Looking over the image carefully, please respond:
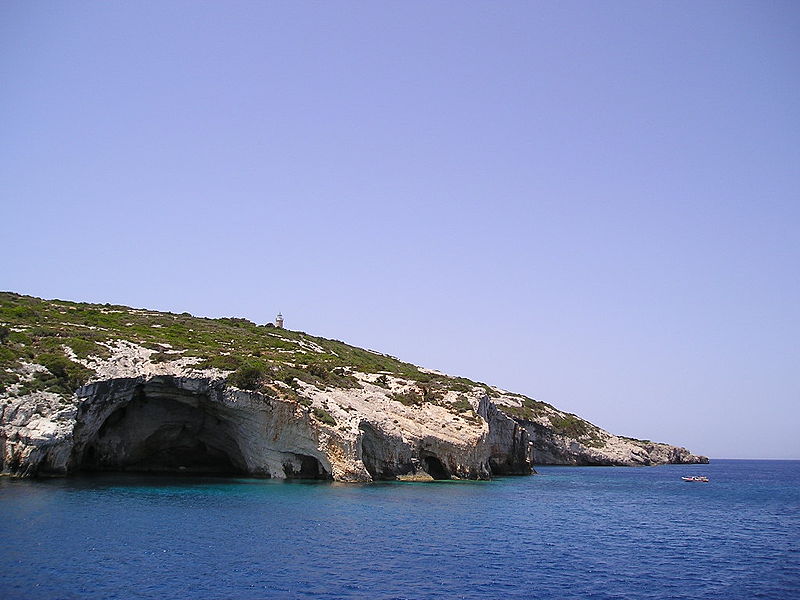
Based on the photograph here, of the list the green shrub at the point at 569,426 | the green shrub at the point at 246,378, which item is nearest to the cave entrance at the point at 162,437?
the green shrub at the point at 246,378

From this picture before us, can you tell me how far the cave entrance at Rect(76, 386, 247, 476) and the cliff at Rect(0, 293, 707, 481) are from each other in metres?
0.11

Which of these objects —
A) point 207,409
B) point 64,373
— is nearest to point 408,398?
point 207,409

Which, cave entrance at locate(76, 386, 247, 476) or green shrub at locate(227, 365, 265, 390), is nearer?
green shrub at locate(227, 365, 265, 390)

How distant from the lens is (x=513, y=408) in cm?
9194

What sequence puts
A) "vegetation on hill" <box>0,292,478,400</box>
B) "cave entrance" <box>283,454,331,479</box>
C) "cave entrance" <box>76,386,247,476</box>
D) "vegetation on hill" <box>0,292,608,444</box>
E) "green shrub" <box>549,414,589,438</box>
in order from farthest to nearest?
"green shrub" <box>549,414,589,438</box> → "cave entrance" <box>76,386,247,476</box> → "cave entrance" <box>283,454,331,479</box> → "vegetation on hill" <box>0,292,478,400</box> → "vegetation on hill" <box>0,292,608,444</box>

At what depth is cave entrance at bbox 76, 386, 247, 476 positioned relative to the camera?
50.4 metres

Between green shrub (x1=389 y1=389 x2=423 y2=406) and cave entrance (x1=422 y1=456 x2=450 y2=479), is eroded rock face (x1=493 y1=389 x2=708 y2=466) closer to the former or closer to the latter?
green shrub (x1=389 y1=389 x2=423 y2=406)

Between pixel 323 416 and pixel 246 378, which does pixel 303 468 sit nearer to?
pixel 323 416

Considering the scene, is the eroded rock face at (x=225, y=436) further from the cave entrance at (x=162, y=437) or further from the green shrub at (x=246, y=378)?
the green shrub at (x=246, y=378)

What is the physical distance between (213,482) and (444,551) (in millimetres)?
26774

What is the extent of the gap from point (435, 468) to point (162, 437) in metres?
24.0

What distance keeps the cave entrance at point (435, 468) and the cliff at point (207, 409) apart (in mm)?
179

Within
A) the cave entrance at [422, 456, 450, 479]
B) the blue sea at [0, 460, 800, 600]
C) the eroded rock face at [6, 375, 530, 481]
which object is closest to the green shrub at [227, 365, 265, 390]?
the eroded rock face at [6, 375, 530, 481]

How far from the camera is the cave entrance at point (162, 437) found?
1986 inches
